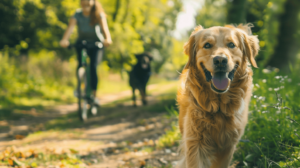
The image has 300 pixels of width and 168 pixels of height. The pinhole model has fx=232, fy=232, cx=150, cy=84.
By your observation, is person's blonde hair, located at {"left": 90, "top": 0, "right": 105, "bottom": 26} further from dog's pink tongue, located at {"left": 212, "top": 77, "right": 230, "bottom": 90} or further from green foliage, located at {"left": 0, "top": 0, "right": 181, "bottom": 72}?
green foliage, located at {"left": 0, "top": 0, "right": 181, "bottom": 72}

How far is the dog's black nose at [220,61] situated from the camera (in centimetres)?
191

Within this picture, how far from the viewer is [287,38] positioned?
7.33 m

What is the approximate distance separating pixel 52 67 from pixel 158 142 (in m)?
9.81

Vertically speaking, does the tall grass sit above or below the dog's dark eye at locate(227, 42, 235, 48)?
below

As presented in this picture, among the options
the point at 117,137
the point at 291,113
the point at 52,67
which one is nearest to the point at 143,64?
the point at 117,137

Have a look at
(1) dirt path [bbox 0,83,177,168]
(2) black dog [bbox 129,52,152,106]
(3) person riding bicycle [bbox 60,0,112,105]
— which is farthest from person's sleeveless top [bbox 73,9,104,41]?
(2) black dog [bbox 129,52,152,106]

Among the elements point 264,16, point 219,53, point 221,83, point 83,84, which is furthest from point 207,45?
point 264,16

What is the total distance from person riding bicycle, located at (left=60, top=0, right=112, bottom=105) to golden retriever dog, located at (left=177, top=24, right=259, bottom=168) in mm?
2876

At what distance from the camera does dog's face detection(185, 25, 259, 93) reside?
1980 millimetres

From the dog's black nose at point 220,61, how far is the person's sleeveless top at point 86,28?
3.46 metres

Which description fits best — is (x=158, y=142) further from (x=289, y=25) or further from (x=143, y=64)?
(x=289, y=25)

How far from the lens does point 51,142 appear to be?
3.40 metres

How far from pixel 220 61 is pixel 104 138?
8.55ft

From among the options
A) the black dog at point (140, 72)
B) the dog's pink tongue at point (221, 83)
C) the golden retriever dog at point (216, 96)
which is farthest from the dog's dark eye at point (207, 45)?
the black dog at point (140, 72)
